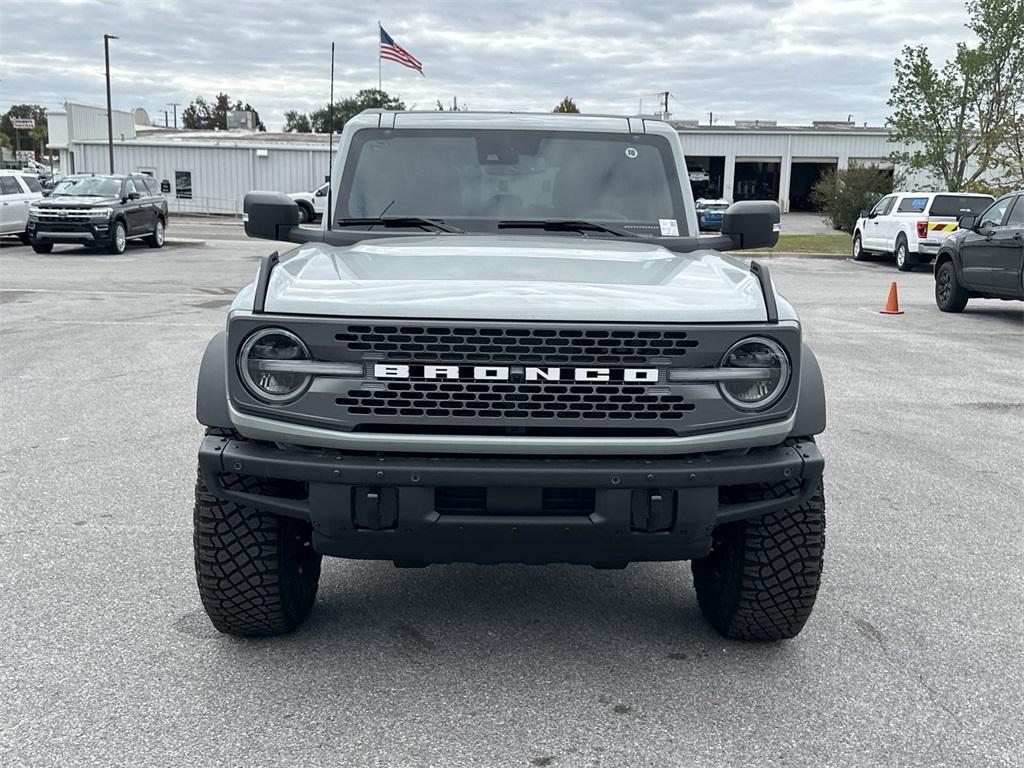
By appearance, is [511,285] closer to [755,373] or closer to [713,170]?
[755,373]

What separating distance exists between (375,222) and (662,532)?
2.16 m

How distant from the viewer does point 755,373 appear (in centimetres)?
315

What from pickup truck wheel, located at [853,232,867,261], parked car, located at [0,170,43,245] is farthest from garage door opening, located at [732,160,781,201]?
parked car, located at [0,170,43,245]

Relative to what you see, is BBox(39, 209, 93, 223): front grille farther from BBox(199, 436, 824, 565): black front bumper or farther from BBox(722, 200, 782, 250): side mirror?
BBox(199, 436, 824, 565): black front bumper

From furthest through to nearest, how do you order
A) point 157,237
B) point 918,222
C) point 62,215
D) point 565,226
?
point 157,237 → point 918,222 → point 62,215 → point 565,226

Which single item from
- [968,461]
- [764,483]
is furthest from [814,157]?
[764,483]

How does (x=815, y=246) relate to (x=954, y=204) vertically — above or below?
below

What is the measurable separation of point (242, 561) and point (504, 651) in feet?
3.15

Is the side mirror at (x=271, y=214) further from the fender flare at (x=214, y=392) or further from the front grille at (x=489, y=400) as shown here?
the front grille at (x=489, y=400)

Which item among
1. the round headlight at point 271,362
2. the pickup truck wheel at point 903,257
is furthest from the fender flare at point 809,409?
the pickup truck wheel at point 903,257

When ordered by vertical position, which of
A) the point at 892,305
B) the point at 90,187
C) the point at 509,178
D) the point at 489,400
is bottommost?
the point at 892,305

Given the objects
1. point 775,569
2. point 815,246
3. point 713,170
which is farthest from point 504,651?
point 713,170

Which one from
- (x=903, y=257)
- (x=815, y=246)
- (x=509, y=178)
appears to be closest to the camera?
(x=509, y=178)

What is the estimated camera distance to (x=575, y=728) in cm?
315
